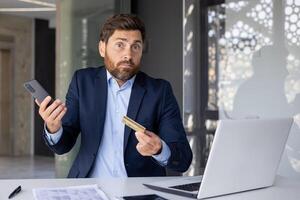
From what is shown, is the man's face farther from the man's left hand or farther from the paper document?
the paper document

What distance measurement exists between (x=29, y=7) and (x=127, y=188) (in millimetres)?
7543

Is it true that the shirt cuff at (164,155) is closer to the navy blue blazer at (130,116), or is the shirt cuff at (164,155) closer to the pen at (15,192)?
the navy blue blazer at (130,116)

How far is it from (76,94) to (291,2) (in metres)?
2.57

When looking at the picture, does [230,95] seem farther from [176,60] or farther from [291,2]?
[291,2]

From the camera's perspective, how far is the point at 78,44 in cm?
455

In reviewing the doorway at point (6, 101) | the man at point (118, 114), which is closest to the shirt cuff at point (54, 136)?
the man at point (118, 114)

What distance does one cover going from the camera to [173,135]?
190 centimetres

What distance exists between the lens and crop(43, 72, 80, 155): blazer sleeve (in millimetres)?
1833

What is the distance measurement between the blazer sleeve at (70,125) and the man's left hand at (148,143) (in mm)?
436

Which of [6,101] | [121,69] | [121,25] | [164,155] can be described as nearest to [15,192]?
[164,155]

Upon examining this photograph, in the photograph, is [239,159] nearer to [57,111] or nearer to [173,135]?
[173,135]

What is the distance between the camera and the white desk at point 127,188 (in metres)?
1.46

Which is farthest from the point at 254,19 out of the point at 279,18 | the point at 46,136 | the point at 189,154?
the point at 46,136

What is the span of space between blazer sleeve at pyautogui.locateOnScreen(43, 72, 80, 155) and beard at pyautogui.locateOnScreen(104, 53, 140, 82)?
192 millimetres
